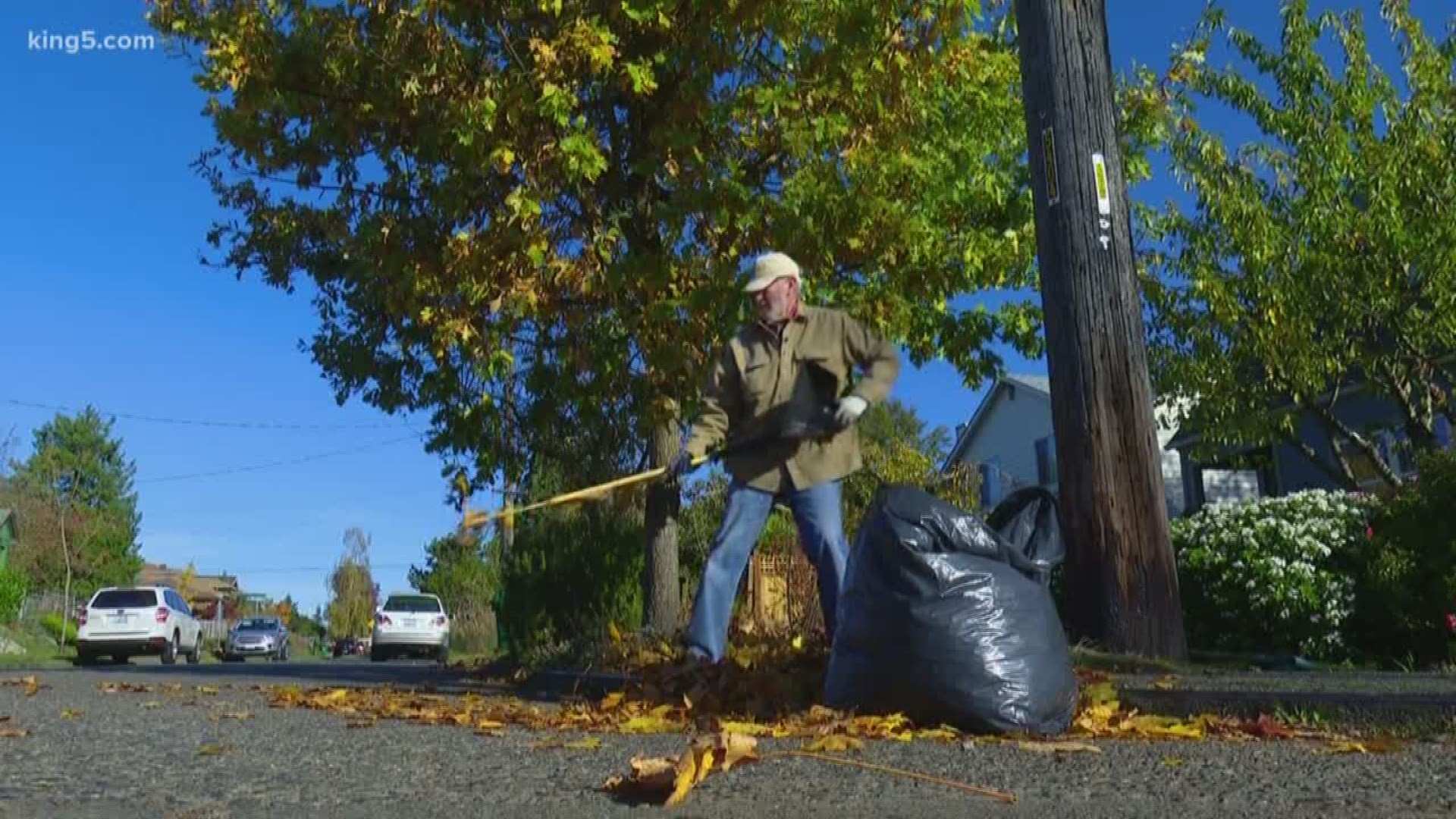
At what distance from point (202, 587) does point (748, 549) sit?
89.4m

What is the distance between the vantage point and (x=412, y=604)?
103 ft

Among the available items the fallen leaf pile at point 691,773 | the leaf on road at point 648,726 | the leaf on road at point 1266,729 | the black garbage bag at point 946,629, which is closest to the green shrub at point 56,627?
the leaf on road at point 648,726

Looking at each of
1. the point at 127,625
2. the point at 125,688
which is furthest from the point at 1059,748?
Result: the point at 127,625

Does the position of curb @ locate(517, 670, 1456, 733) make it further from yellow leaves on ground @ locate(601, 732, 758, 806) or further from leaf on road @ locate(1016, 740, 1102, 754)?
yellow leaves on ground @ locate(601, 732, 758, 806)

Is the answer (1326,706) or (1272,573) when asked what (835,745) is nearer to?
(1326,706)

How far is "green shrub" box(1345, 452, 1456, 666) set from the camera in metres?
6.78

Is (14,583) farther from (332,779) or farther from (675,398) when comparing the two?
(332,779)

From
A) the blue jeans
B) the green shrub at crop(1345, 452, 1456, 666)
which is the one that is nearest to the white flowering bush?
the green shrub at crop(1345, 452, 1456, 666)

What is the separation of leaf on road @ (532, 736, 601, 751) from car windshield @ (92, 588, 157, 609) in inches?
999

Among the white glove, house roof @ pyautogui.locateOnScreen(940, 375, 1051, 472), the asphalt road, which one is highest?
house roof @ pyautogui.locateOnScreen(940, 375, 1051, 472)

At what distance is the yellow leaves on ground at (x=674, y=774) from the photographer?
3008mm

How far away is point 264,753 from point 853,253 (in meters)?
5.84

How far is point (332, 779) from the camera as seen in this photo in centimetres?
355

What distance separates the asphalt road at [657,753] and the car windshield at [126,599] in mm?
24359
